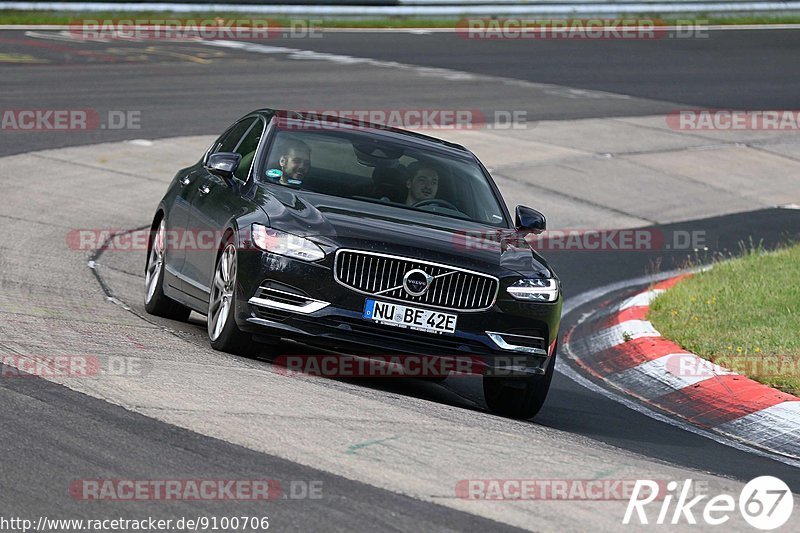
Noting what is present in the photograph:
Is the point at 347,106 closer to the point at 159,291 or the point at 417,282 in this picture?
the point at 159,291

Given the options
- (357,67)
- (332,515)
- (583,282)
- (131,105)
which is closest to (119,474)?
(332,515)

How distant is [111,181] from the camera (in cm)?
1622

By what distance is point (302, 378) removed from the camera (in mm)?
7914

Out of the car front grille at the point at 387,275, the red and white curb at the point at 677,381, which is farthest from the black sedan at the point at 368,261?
the red and white curb at the point at 677,381

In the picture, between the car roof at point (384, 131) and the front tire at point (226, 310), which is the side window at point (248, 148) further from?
the front tire at point (226, 310)

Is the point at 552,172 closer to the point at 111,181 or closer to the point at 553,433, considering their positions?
the point at 111,181

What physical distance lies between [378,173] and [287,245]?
4.41 feet

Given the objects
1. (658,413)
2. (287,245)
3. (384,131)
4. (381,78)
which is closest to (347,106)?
(381,78)

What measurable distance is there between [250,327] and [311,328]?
37 centimetres

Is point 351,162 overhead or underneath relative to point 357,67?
overhead

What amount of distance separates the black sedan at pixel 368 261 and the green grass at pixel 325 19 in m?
22.5

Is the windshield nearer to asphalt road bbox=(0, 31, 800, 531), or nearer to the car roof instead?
the car roof

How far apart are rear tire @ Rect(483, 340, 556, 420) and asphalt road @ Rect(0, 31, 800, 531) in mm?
155

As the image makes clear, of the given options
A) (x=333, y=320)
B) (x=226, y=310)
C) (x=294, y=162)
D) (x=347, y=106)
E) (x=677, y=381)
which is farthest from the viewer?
(x=347, y=106)
